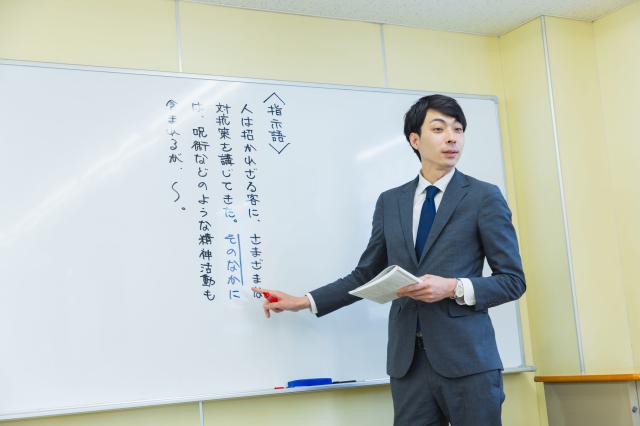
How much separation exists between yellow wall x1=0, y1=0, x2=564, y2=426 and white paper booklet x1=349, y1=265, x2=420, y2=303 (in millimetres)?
782

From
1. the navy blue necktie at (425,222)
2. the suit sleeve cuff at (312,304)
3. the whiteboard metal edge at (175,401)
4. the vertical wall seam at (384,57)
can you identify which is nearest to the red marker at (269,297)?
the suit sleeve cuff at (312,304)

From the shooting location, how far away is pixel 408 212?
2.89 metres

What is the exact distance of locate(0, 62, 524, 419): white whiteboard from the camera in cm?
285

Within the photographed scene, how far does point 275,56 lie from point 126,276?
1140 mm

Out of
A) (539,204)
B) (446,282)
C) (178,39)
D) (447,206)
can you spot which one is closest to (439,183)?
(447,206)

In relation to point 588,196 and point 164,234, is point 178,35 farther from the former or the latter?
point 588,196

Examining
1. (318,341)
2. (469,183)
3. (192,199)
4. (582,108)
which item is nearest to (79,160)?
(192,199)

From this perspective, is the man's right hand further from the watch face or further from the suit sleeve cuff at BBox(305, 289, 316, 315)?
the watch face

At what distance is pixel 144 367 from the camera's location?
293cm

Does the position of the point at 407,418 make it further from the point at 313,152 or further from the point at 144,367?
the point at 313,152

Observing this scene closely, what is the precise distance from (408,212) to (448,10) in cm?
119

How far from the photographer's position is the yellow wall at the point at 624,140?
3.66 metres

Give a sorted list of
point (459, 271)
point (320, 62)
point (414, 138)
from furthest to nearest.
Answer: point (320, 62) < point (414, 138) < point (459, 271)

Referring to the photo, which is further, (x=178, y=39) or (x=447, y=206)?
(x=178, y=39)
